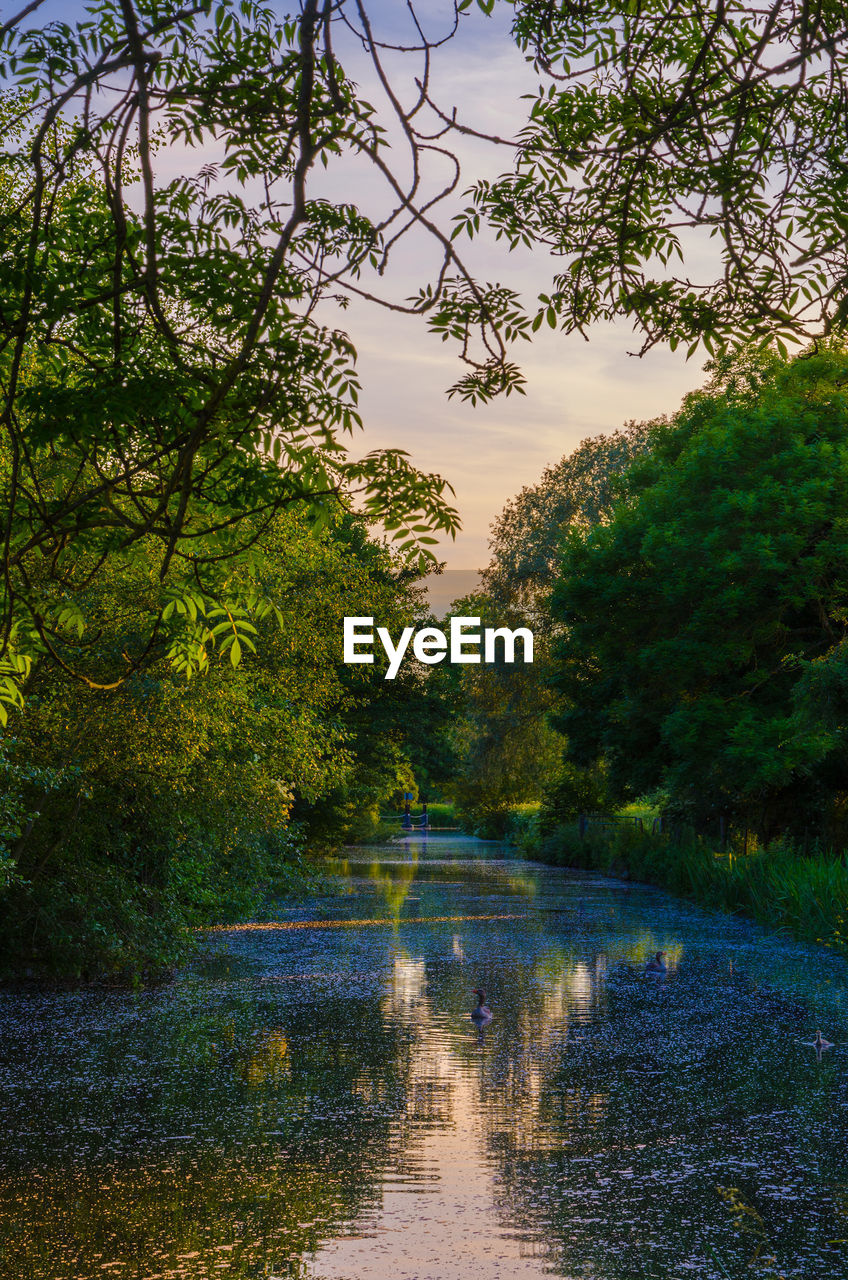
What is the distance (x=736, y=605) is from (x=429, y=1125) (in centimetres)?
1705

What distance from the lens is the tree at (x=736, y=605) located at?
2356 centimetres

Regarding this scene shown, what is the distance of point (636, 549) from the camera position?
95.0 ft

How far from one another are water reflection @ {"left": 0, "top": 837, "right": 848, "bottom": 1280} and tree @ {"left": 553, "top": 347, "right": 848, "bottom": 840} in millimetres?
7950

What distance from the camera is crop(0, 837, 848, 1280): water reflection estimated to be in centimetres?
630

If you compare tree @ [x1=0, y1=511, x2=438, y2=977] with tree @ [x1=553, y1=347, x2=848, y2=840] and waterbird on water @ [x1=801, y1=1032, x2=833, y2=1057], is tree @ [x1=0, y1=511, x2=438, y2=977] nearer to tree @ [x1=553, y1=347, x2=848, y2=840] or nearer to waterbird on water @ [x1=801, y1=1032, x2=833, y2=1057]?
waterbird on water @ [x1=801, y1=1032, x2=833, y2=1057]

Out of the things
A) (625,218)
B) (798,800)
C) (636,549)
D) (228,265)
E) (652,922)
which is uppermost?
(636,549)

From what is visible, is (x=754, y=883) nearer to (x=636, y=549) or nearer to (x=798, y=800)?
(x=798, y=800)

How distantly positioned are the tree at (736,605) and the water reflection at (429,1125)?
26.1ft

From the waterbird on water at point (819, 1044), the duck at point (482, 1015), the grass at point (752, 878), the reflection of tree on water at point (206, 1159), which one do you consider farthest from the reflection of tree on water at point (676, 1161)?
the grass at point (752, 878)

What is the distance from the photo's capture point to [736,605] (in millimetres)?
24281

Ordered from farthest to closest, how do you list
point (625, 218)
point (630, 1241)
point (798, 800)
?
1. point (798, 800)
2. point (630, 1241)
3. point (625, 218)

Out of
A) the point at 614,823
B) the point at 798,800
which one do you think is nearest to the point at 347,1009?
the point at 798,800

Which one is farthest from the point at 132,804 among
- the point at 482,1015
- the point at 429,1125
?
the point at 429,1125

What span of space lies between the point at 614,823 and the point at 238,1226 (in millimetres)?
35352
